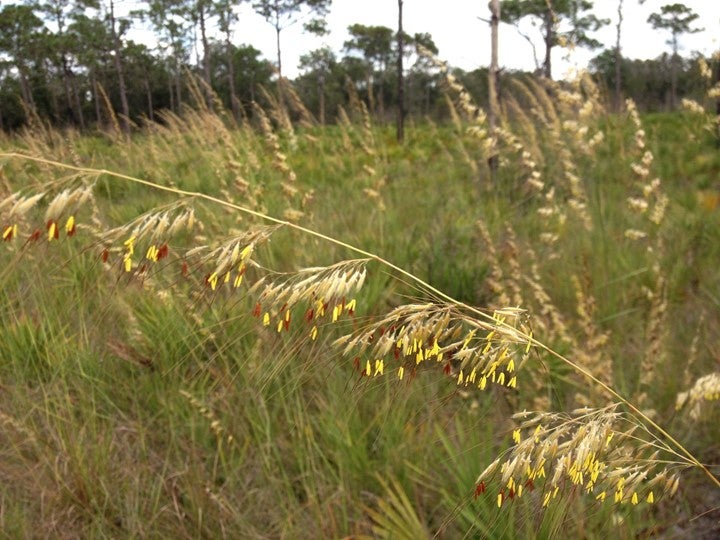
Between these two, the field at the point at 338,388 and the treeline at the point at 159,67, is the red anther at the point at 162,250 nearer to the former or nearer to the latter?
the field at the point at 338,388

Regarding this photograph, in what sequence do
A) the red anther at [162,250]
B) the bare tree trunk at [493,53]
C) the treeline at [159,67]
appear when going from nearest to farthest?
the red anther at [162,250], the bare tree trunk at [493,53], the treeline at [159,67]

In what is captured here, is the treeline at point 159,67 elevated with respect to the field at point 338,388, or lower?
elevated

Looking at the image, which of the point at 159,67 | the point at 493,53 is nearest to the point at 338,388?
the point at 493,53

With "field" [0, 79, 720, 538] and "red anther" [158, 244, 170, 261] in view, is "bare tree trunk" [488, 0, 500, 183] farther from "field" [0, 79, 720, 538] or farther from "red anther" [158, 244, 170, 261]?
"red anther" [158, 244, 170, 261]

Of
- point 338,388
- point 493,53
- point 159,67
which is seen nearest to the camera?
point 338,388

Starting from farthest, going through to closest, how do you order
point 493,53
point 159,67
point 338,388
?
point 159,67 → point 493,53 → point 338,388

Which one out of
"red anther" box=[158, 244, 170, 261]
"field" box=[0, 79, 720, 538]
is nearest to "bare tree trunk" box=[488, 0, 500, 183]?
"field" box=[0, 79, 720, 538]

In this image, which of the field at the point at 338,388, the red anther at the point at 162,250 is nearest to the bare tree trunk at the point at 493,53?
the field at the point at 338,388

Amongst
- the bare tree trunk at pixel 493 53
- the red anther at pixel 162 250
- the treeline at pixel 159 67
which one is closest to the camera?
the red anther at pixel 162 250

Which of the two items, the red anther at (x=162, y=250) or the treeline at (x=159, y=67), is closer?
the red anther at (x=162, y=250)

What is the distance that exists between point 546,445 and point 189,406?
1517 millimetres

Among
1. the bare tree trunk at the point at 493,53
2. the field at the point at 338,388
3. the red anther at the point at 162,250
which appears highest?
the bare tree trunk at the point at 493,53

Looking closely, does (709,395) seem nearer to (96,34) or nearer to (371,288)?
(371,288)

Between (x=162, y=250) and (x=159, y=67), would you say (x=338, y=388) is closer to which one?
(x=162, y=250)
